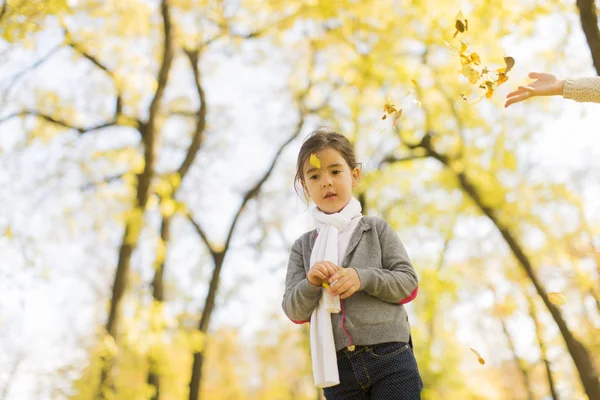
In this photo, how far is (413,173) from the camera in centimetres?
1216

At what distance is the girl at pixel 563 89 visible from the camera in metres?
2.28

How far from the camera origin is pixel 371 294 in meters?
1.97

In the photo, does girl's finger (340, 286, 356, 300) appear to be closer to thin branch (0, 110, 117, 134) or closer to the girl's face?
the girl's face

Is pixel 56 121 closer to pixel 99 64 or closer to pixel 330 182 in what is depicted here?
pixel 99 64

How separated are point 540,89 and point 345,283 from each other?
3.81ft

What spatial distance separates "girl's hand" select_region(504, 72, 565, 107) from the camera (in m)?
2.27

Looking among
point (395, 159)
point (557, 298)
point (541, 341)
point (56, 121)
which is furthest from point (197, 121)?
point (541, 341)

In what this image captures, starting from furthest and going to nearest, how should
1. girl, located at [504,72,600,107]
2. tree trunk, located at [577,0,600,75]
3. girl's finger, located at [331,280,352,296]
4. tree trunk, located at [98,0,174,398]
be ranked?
tree trunk, located at [98,0,174,398], tree trunk, located at [577,0,600,75], girl, located at [504,72,600,107], girl's finger, located at [331,280,352,296]

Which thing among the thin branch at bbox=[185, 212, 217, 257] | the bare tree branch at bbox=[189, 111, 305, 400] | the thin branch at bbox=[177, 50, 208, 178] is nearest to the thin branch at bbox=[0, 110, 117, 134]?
the thin branch at bbox=[177, 50, 208, 178]

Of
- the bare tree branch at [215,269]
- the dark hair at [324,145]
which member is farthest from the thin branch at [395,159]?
the dark hair at [324,145]

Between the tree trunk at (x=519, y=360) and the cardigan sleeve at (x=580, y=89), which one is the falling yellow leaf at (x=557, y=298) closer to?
the cardigan sleeve at (x=580, y=89)

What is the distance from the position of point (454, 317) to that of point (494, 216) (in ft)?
23.8

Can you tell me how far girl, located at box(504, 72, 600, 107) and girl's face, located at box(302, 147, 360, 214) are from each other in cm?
71

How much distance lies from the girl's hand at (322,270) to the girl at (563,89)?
3.25 ft
